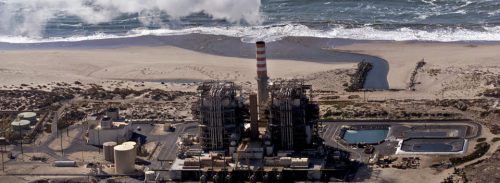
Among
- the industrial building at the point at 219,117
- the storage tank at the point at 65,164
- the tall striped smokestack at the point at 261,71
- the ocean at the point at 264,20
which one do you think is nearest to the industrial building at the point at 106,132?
the storage tank at the point at 65,164

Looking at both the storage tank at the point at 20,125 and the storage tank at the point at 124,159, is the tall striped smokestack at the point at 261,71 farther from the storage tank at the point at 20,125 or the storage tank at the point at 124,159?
the storage tank at the point at 20,125

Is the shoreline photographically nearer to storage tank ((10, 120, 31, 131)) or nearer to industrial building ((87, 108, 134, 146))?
storage tank ((10, 120, 31, 131))

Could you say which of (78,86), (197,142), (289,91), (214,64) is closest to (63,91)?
(78,86)

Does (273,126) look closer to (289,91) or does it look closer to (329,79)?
(289,91)

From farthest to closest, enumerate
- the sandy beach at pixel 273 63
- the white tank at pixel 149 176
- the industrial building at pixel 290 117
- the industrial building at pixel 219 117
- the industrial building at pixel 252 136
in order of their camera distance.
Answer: the sandy beach at pixel 273 63 → the industrial building at pixel 219 117 → the industrial building at pixel 290 117 → the industrial building at pixel 252 136 → the white tank at pixel 149 176

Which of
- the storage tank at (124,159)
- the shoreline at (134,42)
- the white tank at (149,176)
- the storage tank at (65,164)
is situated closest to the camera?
the white tank at (149,176)

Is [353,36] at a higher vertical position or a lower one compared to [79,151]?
higher
